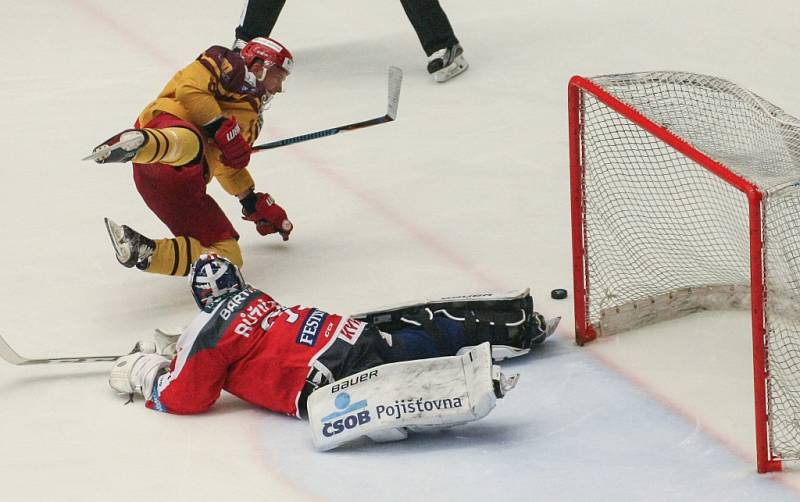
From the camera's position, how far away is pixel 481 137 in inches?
207

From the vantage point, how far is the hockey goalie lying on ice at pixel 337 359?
3270 millimetres

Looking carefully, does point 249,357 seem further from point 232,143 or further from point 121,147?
point 232,143

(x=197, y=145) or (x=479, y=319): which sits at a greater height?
(x=197, y=145)

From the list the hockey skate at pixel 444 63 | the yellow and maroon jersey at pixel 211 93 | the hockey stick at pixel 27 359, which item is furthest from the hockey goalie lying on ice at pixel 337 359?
the hockey skate at pixel 444 63

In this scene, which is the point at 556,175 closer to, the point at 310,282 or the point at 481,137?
the point at 481,137

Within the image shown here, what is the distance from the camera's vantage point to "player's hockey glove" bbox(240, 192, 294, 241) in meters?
4.49

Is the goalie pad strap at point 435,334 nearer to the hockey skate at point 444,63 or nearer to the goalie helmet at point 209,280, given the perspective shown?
the goalie helmet at point 209,280

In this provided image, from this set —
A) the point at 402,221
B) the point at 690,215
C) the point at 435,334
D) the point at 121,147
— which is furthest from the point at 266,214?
the point at 690,215

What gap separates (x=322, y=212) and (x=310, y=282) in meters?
0.52

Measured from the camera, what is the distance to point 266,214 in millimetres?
4488

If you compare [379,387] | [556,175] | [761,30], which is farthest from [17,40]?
[379,387]

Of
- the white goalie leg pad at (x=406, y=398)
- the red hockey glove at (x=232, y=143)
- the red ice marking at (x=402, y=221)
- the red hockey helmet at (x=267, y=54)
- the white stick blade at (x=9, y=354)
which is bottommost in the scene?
the red ice marking at (x=402, y=221)

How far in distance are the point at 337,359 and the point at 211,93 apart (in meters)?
1.06

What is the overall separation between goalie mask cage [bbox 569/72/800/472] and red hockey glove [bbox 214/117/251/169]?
951 millimetres
